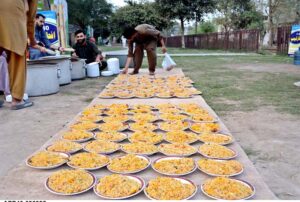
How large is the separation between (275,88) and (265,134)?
280 cm

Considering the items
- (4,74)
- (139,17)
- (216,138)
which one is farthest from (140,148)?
(139,17)

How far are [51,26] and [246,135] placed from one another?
247 inches

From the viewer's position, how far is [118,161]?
2.18m

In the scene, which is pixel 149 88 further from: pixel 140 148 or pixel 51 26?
pixel 51 26

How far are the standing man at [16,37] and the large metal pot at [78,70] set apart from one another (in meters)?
2.64

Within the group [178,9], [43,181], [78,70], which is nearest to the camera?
[43,181]

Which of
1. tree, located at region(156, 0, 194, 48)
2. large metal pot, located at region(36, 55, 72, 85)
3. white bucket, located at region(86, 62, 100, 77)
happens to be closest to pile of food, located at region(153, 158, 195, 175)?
large metal pot, located at region(36, 55, 72, 85)

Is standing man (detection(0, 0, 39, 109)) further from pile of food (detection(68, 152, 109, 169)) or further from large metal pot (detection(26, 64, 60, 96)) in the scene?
pile of food (detection(68, 152, 109, 169))

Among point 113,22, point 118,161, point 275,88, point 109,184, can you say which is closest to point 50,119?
point 118,161

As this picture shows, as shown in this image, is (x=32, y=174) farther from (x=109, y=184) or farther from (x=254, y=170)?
(x=254, y=170)

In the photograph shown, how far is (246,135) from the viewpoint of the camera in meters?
2.99

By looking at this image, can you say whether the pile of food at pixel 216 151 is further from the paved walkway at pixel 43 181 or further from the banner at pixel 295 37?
the banner at pixel 295 37

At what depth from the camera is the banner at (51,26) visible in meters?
7.63

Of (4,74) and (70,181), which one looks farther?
(4,74)
